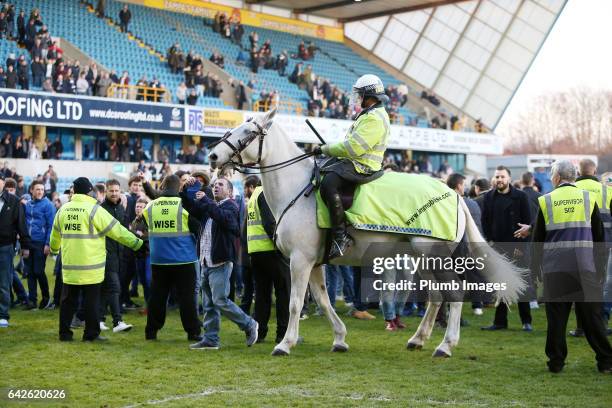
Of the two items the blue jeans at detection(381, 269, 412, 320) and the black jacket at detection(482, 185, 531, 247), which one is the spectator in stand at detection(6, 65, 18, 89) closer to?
the blue jeans at detection(381, 269, 412, 320)

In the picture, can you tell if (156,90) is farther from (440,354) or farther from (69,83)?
(440,354)

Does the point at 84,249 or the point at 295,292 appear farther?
the point at 84,249

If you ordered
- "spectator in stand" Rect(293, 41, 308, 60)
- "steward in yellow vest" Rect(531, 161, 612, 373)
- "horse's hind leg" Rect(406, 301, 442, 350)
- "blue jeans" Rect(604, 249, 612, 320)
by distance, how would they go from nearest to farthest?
1. "steward in yellow vest" Rect(531, 161, 612, 373)
2. "horse's hind leg" Rect(406, 301, 442, 350)
3. "blue jeans" Rect(604, 249, 612, 320)
4. "spectator in stand" Rect(293, 41, 308, 60)

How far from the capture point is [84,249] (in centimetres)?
948

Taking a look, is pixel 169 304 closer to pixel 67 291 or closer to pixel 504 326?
pixel 67 291

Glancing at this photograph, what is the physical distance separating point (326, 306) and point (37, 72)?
22481 millimetres

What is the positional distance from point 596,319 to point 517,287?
3.94 feet

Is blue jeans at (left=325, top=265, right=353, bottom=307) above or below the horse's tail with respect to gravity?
below

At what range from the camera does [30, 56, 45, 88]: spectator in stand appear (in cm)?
2808

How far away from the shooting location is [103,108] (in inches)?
1153

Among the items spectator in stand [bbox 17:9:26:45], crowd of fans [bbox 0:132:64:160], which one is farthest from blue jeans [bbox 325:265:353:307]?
spectator in stand [bbox 17:9:26:45]

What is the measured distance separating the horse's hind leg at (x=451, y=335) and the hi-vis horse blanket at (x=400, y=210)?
780mm

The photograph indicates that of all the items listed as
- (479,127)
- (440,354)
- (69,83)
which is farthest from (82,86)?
(479,127)

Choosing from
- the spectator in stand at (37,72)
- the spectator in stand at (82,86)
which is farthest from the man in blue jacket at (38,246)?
the spectator in stand at (82,86)
